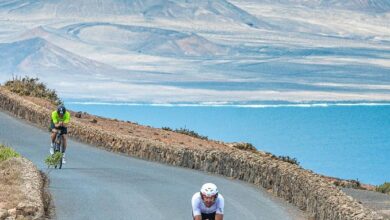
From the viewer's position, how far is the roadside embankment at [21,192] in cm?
2425

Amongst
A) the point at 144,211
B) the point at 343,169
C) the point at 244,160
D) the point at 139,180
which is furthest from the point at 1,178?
the point at 343,169

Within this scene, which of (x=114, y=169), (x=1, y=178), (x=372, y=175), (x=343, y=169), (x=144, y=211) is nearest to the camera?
(x=144, y=211)

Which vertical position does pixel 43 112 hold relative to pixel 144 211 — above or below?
above

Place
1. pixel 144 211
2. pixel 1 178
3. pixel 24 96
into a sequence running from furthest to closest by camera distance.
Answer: pixel 24 96 → pixel 1 178 → pixel 144 211

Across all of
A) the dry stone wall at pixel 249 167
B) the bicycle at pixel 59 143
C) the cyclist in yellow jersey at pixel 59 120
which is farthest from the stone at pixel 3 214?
the bicycle at pixel 59 143

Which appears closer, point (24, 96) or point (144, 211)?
point (144, 211)

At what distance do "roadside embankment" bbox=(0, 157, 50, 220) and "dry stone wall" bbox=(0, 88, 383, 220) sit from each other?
5.63 metres

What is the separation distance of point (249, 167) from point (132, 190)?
4352 millimetres

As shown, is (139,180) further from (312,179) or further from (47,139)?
(47,139)

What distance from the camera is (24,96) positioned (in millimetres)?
64750

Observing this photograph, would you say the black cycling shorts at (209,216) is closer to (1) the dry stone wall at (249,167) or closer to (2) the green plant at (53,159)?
(1) the dry stone wall at (249,167)

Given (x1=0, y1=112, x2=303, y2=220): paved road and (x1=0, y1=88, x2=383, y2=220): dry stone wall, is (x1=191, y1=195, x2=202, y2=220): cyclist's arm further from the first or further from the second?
(x1=0, y1=112, x2=303, y2=220): paved road

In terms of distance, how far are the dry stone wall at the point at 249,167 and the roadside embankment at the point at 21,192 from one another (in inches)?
222

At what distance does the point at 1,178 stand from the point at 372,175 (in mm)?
135106
